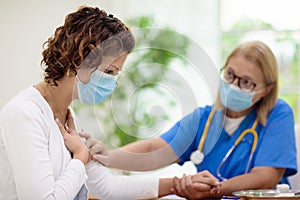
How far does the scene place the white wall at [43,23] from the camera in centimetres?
373

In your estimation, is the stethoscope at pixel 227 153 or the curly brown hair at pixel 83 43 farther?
the stethoscope at pixel 227 153

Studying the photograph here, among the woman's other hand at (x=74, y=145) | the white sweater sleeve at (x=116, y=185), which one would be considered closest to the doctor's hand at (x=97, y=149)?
the white sweater sleeve at (x=116, y=185)

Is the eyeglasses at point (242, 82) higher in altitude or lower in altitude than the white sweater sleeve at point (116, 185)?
higher

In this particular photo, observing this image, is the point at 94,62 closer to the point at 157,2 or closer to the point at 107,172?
the point at 107,172

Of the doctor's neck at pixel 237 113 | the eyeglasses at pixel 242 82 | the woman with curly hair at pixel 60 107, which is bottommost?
the doctor's neck at pixel 237 113

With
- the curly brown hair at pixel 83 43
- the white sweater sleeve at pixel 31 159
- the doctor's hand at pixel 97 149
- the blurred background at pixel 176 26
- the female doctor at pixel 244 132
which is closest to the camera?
the white sweater sleeve at pixel 31 159

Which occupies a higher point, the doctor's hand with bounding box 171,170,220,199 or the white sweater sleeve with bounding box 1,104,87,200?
the white sweater sleeve with bounding box 1,104,87,200

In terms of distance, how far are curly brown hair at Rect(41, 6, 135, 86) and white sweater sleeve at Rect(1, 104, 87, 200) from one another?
16 centimetres

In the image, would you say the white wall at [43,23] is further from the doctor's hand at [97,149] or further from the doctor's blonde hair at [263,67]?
the doctor's hand at [97,149]

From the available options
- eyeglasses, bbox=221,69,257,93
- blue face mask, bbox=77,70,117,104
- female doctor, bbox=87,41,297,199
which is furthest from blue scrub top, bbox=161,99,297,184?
blue face mask, bbox=77,70,117,104

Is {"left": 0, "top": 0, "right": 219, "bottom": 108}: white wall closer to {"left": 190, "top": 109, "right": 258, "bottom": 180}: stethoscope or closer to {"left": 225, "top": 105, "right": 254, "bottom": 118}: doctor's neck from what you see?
{"left": 225, "top": 105, "right": 254, "bottom": 118}: doctor's neck

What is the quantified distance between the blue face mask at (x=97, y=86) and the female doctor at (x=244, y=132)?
1.87 feet

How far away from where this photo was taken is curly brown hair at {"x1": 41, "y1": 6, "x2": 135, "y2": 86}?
5.33 ft

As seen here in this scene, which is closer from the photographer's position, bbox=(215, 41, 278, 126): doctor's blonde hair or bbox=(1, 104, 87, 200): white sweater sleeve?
bbox=(1, 104, 87, 200): white sweater sleeve
